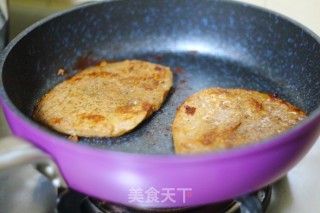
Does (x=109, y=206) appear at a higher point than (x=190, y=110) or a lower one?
lower

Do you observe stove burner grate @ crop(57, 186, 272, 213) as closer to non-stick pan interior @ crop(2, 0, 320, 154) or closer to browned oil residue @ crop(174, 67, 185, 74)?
non-stick pan interior @ crop(2, 0, 320, 154)

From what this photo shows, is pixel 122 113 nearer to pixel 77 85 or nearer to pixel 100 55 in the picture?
pixel 77 85

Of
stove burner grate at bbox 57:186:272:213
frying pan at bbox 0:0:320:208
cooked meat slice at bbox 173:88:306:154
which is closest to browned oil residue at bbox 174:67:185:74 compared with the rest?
frying pan at bbox 0:0:320:208

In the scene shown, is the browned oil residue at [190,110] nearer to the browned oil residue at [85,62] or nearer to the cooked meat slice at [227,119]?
the cooked meat slice at [227,119]

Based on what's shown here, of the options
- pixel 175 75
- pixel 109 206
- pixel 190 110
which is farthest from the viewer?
pixel 175 75

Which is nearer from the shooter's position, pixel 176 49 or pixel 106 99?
pixel 106 99

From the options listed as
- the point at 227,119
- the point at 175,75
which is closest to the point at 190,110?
the point at 227,119

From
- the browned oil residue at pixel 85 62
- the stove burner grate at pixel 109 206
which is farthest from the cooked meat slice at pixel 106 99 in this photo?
the stove burner grate at pixel 109 206

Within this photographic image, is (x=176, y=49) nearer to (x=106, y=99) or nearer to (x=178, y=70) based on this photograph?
(x=178, y=70)

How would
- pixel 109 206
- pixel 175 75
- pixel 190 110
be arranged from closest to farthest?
pixel 109 206
pixel 190 110
pixel 175 75
